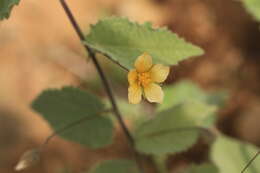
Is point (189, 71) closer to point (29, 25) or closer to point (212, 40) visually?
point (212, 40)

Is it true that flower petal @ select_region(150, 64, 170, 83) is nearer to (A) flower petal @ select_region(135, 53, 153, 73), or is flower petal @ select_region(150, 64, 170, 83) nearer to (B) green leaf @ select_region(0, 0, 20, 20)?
(A) flower petal @ select_region(135, 53, 153, 73)

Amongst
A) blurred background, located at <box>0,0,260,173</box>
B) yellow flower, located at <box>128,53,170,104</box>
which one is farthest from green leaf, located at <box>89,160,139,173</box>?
blurred background, located at <box>0,0,260,173</box>

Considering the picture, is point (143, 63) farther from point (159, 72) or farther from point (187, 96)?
point (187, 96)

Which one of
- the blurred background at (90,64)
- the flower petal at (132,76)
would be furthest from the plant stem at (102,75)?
the blurred background at (90,64)

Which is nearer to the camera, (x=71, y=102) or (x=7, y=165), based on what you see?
(x=71, y=102)

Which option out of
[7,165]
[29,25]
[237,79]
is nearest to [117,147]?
[7,165]

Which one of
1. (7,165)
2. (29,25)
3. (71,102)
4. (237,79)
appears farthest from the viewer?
(29,25)

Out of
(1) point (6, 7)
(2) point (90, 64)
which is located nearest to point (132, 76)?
(1) point (6, 7)
